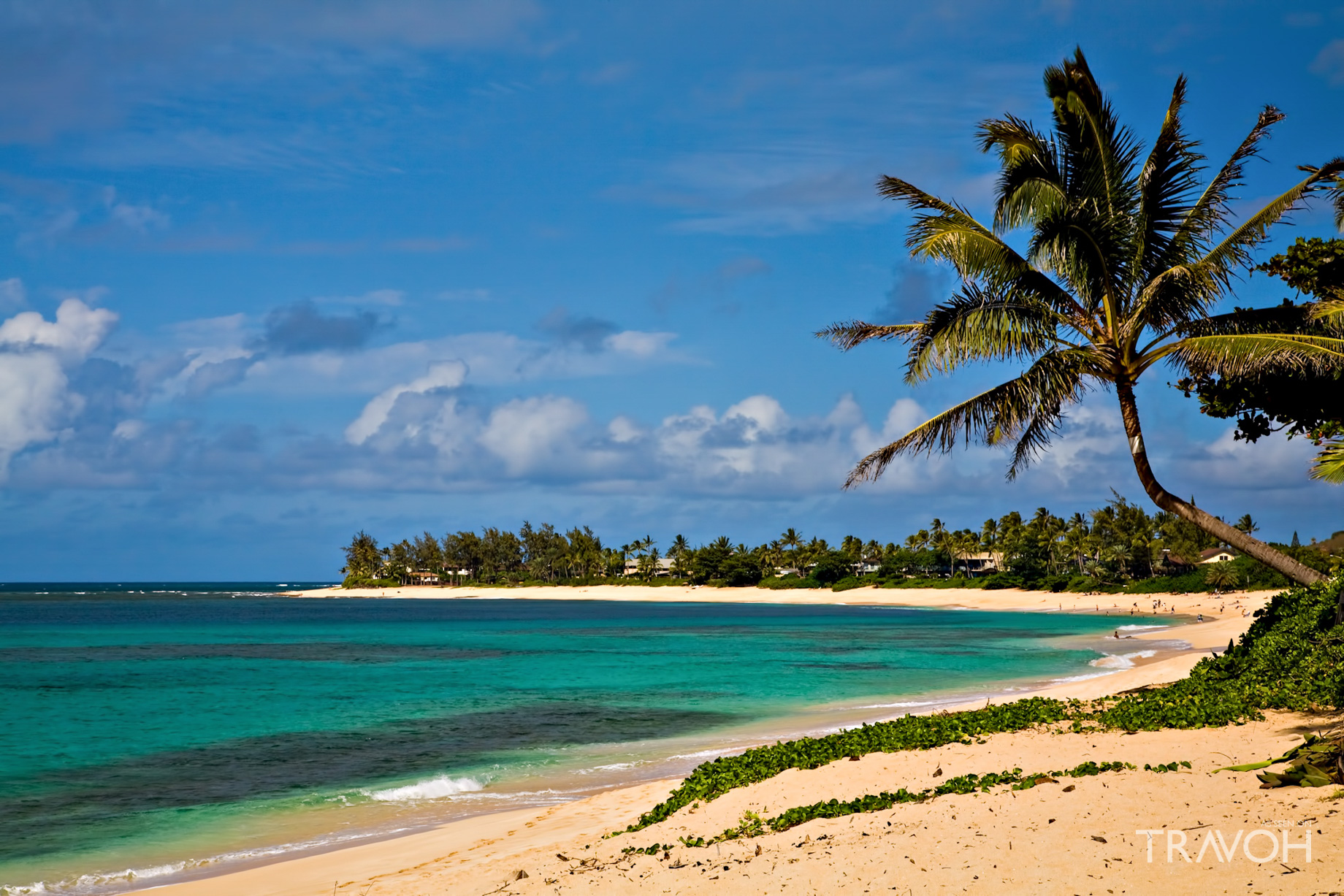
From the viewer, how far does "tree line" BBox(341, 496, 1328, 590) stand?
98812mm

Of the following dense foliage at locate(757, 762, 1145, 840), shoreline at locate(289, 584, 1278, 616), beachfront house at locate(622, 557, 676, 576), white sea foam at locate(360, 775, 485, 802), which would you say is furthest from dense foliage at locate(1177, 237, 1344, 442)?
beachfront house at locate(622, 557, 676, 576)

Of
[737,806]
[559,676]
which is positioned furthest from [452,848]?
[559,676]

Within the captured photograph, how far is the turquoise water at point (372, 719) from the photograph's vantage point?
45.1 feet

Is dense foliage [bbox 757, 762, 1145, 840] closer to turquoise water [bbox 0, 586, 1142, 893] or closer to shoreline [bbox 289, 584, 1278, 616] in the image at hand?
turquoise water [bbox 0, 586, 1142, 893]

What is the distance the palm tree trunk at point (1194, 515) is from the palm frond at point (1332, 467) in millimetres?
1427

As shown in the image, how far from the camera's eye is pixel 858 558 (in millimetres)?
140125

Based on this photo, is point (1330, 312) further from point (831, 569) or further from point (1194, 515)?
point (831, 569)

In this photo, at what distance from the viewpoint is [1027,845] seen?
6750 mm

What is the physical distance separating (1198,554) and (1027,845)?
103 meters

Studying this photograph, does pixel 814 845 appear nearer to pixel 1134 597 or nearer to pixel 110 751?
pixel 110 751

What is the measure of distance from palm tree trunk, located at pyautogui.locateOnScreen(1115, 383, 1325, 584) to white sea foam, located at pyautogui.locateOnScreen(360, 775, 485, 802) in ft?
36.9

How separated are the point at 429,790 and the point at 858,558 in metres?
129

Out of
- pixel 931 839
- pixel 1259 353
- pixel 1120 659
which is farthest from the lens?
pixel 1120 659

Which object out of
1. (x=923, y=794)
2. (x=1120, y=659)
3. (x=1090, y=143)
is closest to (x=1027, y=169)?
(x=1090, y=143)
